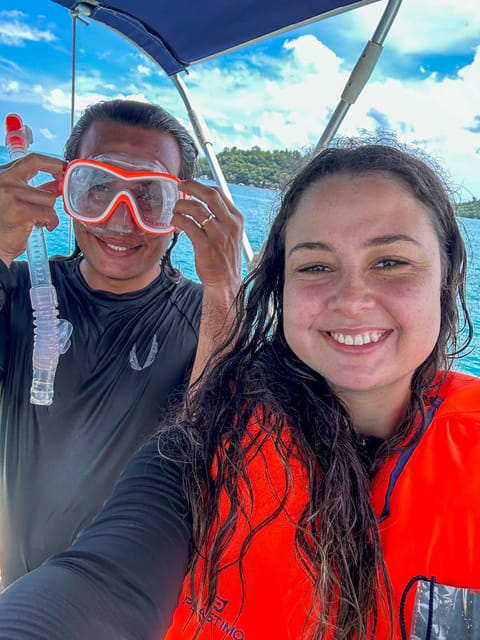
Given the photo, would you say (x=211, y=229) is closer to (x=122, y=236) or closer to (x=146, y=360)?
(x=122, y=236)

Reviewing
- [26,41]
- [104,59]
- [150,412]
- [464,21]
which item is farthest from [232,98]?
[150,412]

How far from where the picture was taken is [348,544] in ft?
3.04

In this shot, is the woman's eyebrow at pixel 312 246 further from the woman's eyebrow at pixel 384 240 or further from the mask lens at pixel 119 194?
the mask lens at pixel 119 194

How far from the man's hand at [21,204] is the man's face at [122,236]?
0.18m

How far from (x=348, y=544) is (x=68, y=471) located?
915 mm

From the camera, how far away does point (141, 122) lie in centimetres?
159

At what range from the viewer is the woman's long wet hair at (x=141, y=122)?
1.59 m

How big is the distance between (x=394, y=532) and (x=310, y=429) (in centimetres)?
28

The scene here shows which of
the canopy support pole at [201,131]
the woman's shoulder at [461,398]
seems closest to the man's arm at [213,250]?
the woman's shoulder at [461,398]

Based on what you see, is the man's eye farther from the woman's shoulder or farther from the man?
the woman's shoulder

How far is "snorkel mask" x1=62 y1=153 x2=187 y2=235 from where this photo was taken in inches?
58.9

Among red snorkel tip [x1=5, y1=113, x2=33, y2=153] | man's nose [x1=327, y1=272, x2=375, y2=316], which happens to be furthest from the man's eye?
man's nose [x1=327, y1=272, x2=375, y2=316]

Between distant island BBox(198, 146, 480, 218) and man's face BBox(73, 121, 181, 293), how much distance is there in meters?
0.43

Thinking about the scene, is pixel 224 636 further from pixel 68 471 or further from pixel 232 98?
pixel 232 98
